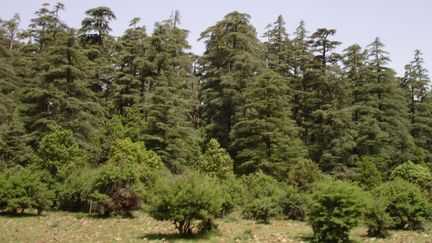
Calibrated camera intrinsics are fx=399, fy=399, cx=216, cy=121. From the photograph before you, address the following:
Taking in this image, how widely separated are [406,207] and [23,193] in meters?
17.1

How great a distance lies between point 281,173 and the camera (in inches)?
1157

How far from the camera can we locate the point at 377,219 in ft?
47.3

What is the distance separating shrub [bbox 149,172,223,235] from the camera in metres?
13.4

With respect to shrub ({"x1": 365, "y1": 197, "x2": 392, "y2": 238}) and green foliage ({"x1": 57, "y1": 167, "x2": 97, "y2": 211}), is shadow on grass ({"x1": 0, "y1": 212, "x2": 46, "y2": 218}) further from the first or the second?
shrub ({"x1": 365, "y1": 197, "x2": 392, "y2": 238})

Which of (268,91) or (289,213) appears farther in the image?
(268,91)

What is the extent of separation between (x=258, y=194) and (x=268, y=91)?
39.5 feet

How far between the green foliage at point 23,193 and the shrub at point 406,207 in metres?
15.7

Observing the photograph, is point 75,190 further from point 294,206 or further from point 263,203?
point 294,206

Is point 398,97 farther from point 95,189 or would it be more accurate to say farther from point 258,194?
point 95,189

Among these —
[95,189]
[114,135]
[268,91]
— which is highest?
[268,91]

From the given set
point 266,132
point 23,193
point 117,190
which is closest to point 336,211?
point 117,190

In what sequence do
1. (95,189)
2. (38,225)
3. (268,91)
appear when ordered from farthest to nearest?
(268,91) < (95,189) < (38,225)

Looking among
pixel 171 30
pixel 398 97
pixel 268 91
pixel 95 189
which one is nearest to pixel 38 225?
pixel 95 189

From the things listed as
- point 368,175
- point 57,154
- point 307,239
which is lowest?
point 307,239
